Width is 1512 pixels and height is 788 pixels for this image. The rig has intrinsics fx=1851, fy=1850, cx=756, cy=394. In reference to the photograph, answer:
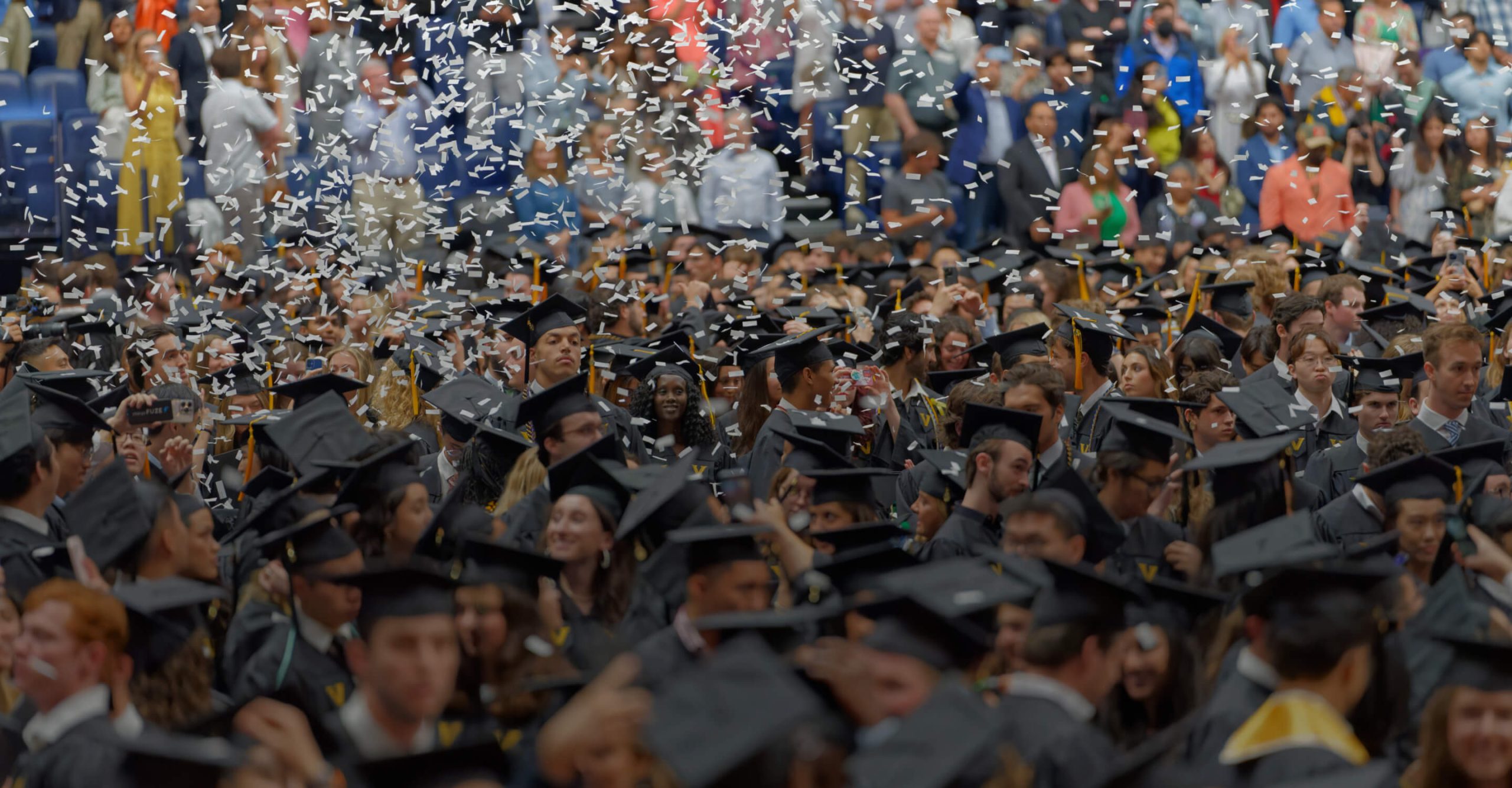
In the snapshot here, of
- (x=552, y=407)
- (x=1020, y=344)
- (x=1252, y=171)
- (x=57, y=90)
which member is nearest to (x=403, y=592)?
(x=552, y=407)

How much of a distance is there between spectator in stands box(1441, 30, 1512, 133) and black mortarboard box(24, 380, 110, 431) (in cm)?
1101

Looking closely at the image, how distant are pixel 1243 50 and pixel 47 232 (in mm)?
8977

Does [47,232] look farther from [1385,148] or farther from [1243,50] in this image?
[1385,148]

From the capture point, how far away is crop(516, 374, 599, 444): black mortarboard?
22.3 ft

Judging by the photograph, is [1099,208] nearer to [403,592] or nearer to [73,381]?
[73,381]

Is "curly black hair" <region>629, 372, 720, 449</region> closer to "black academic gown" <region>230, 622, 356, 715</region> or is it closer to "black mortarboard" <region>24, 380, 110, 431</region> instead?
"black mortarboard" <region>24, 380, 110, 431</region>

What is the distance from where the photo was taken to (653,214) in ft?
43.2

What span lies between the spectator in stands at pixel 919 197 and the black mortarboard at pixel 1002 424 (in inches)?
261

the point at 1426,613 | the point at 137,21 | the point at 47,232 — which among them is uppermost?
the point at 1426,613

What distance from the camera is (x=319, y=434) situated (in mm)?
6586

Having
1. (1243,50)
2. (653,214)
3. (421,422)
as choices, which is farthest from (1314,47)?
(421,422)

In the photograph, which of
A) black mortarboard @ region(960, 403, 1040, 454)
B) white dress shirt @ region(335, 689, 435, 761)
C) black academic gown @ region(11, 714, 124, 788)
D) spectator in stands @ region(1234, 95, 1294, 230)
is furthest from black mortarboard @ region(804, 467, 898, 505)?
spectator in stands @ region(1234, 95, 1294, 230)

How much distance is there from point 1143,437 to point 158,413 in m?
3.71

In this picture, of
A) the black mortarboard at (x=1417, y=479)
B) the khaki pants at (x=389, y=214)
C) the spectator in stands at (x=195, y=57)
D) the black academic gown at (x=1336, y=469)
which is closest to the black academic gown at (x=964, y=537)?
the black mortarboard at (x=1417, y=479)
